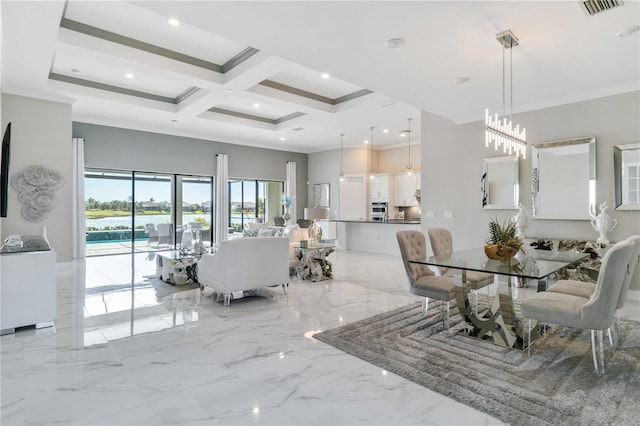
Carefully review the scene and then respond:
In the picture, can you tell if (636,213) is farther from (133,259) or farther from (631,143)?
(133,259)

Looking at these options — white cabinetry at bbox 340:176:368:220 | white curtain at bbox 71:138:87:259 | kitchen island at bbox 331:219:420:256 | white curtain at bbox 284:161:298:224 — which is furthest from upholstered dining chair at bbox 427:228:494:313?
white curtain at bbox 71:138:87:259

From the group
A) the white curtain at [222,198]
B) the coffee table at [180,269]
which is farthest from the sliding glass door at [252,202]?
the coffee table at [180,269]

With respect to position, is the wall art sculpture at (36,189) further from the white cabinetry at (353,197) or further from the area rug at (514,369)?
the white cabinetry at (353,197)

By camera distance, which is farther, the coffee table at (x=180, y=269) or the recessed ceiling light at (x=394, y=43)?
the coffee table at (x=180, y=269)

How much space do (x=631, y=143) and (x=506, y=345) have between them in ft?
11.3

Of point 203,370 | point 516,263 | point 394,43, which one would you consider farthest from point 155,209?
point 516,263

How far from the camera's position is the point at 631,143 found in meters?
4.52

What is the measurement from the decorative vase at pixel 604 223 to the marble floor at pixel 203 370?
0.87m

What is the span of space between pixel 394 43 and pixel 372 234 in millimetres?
6663

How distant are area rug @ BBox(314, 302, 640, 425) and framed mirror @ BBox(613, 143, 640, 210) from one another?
5.46 ft

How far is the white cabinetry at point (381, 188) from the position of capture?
32.8 ft

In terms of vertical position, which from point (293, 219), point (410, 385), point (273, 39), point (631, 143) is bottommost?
point (410, 385)

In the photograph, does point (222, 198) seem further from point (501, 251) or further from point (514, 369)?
point (514, 369)

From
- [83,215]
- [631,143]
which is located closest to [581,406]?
[631,143]
